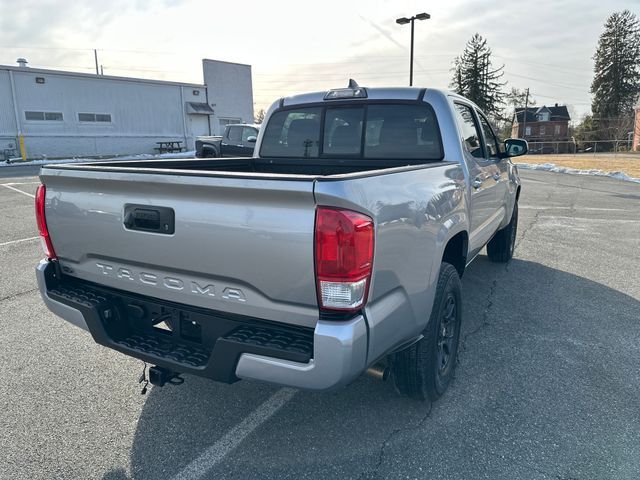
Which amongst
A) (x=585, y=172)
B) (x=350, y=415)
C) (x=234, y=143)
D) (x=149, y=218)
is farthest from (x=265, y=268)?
(x=585, y=172)

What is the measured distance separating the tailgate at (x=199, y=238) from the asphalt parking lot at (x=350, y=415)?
0.85 metres

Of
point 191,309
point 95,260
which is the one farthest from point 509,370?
point 95,260

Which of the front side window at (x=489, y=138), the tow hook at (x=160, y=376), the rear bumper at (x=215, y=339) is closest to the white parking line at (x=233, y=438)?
the tow hook at (x=160, y=376)

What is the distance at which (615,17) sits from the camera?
2613 inches

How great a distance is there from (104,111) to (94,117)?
28.8 inches

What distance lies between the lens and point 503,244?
20.4 feet

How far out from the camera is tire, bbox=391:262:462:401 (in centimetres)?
279

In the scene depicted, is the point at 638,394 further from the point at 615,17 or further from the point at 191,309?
the point at 615,17

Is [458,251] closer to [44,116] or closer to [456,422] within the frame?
[456,422]

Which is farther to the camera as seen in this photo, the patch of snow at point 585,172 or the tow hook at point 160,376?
the patch of snow at point 585,172

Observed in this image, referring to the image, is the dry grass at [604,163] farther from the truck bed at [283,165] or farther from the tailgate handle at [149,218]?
the tailgate handle at [149,218]

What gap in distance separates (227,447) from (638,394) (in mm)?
2705

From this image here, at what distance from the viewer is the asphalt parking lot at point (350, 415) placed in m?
2.48

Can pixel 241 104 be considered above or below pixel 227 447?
above
